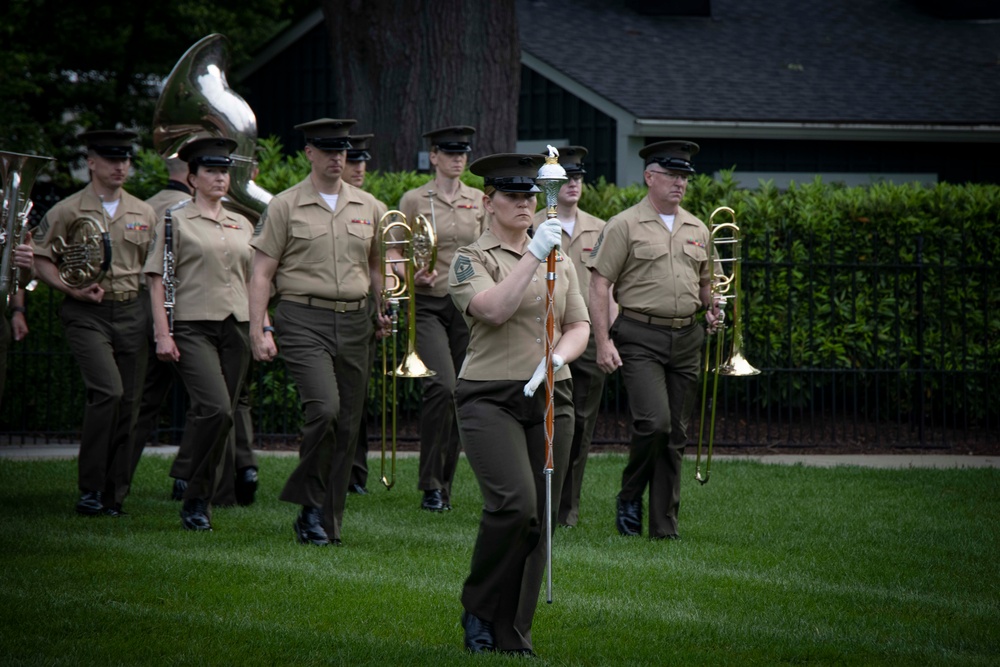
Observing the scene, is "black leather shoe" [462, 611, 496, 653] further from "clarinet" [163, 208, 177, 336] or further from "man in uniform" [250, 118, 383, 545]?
"clarinet" [163, 208, 177, 336]

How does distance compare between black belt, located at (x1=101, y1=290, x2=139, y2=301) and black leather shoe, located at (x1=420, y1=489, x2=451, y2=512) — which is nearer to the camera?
black belt, located at (x1=101, y1=290, x2=139, y2=301)

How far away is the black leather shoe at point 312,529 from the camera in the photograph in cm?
819

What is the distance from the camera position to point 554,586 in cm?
712

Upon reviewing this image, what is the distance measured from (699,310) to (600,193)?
4876 millimetres

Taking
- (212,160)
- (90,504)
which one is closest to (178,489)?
(90,504)

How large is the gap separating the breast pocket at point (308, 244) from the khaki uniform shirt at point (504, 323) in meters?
2.38

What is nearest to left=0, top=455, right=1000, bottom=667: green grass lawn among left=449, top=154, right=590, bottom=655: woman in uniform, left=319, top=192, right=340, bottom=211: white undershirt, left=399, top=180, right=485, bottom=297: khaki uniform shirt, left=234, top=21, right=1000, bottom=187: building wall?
left=449, top=154, right=590, bottom=655: woman in uniform

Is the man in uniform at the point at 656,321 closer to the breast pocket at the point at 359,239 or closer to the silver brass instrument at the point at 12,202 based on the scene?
the breast pocket at the point at 359,239

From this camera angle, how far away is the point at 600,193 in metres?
13.7

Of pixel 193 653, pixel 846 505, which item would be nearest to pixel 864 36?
pixel 846 505

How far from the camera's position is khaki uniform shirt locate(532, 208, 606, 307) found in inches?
372

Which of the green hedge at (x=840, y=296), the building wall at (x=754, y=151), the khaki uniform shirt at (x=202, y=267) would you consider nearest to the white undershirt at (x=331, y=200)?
the khaki uniform shirt at (x=202, y=267)

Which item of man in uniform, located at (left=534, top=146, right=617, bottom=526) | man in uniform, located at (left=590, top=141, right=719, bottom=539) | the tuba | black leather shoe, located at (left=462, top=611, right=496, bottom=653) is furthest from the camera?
the tuba

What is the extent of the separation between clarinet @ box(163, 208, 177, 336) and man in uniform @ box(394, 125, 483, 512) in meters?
1.69
